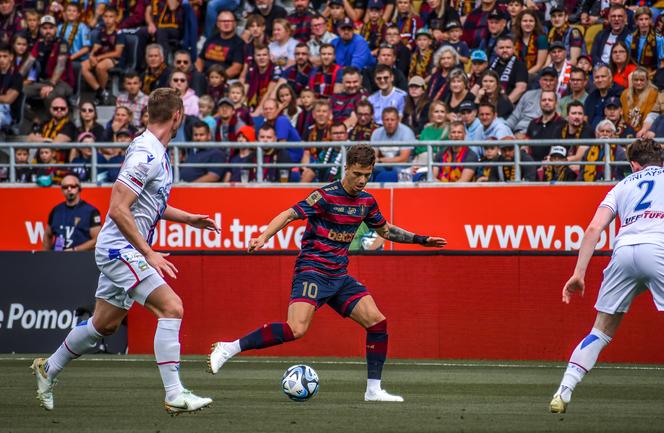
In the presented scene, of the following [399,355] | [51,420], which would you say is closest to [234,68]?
[399,355]

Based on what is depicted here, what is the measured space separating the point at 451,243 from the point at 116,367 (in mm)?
6031

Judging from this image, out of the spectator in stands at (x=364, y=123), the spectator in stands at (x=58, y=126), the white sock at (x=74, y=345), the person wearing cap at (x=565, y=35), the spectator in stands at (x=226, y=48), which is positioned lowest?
the white sock at (x=74, y=345)

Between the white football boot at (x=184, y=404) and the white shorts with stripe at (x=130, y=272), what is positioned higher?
the white shorts with stripe at (x=130, y=272)

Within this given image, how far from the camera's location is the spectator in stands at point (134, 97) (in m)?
20.1

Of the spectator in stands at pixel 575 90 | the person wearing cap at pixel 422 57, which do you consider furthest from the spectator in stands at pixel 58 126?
the spectator in stands at pixel 575 90

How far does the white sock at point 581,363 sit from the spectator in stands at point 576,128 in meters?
8.43

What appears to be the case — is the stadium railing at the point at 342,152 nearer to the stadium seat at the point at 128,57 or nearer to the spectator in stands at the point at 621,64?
the spectator in stands at the point at 621,64

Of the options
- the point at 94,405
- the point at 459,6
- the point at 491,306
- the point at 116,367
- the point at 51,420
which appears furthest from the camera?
the point at 459,6

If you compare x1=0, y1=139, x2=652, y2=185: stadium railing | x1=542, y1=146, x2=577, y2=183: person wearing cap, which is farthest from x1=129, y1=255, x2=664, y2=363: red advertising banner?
x1=542, y1=146, x2=577, y2=183: person wearing cap

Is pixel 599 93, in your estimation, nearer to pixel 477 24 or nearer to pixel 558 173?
pixel 558 173

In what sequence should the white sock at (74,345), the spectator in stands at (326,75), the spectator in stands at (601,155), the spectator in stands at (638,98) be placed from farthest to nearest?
1. the spectator in stands at (326,75)
2. the spectator in stands at (601,155)
3. the spectator in stands at (638,98)
4. the white sock at (74,345)

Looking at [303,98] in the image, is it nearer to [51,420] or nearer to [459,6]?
[459,6]

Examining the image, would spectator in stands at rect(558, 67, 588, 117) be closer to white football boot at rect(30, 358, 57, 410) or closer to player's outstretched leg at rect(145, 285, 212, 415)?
player's outstretched leg at rect(145, 285, 212, 415)

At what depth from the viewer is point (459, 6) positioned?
2028 centimetres
